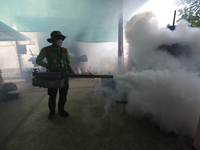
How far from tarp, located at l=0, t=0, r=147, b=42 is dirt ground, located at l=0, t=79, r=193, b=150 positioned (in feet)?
12.5

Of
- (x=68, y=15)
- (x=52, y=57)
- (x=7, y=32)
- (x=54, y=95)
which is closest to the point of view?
(x=52, y=57)

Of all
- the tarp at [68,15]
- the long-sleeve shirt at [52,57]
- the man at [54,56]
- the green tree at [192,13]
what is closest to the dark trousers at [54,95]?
the man at [54,56]

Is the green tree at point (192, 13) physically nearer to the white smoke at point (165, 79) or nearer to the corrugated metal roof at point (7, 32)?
the white smoke at point (165, 79)

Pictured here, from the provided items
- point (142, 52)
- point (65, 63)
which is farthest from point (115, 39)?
point (65, 63)

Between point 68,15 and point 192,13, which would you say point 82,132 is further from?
point 192,13

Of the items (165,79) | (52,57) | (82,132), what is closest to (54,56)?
(52,57)

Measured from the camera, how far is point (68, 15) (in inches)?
182

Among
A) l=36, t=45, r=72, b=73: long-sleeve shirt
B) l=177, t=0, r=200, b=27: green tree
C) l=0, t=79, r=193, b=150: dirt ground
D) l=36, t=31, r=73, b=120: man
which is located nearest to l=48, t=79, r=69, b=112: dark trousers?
l=36, t=31, r=73, b=120: man

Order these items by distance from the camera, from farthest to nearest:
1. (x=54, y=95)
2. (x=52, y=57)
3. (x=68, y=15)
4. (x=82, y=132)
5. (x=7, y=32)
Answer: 1. (x=7, y=32)
2. (x=68, y=15)
3. (x=54, y=95)
4. (x=52, y=57)
5. (x=82, y=132)

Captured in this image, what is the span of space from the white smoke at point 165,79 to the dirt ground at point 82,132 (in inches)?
11.2

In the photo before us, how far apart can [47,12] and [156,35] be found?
441 cm

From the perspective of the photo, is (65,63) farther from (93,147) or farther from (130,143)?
(130,143)

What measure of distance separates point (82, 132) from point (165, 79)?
1942mm

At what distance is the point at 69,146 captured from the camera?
1.73 metres
